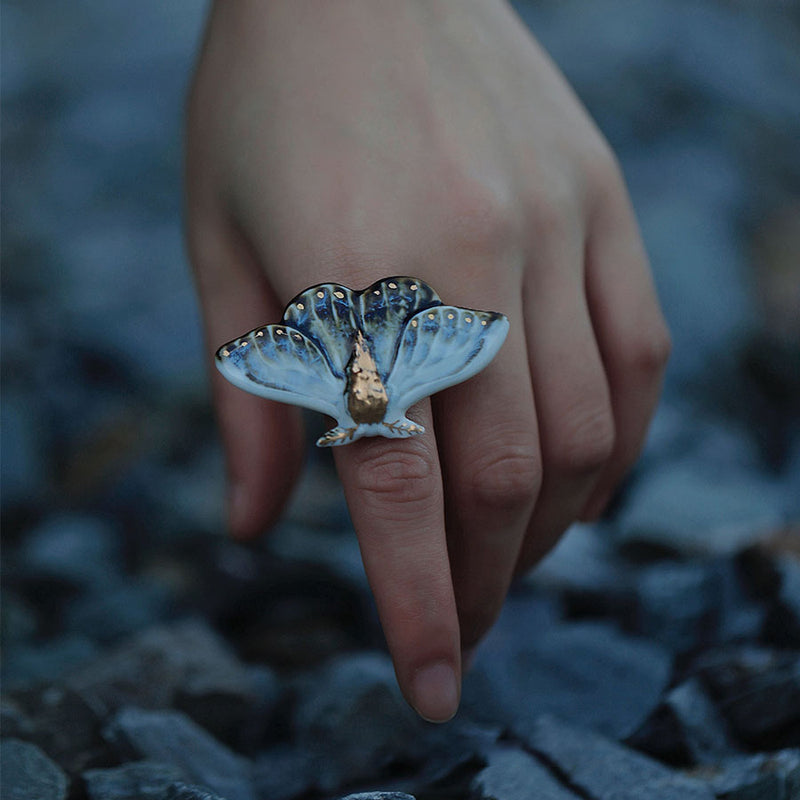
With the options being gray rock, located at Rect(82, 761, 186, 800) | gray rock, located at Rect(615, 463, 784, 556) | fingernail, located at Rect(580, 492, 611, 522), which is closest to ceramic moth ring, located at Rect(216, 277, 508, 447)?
gray rock, located at Rect(82, 761, 186, 800)

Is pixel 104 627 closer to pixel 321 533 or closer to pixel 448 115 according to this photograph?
pixel 321 533

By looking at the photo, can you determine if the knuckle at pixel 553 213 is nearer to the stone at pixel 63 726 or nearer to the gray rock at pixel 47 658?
the stone at pixel 63 726

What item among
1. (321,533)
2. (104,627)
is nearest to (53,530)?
(104,627)

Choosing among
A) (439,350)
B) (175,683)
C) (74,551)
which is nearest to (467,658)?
(175,683)

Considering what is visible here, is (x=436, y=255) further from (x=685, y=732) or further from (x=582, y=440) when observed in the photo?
(x=685, y=732)

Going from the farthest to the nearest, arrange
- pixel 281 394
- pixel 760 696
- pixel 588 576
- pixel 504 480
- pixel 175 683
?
pixel 588 576 → pixel 175 683 → pixel 760 696 → pixel 504 480 → pixel 281 394

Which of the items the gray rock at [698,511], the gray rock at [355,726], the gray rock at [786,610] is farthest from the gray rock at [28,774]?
the gray rock at [698,511]
